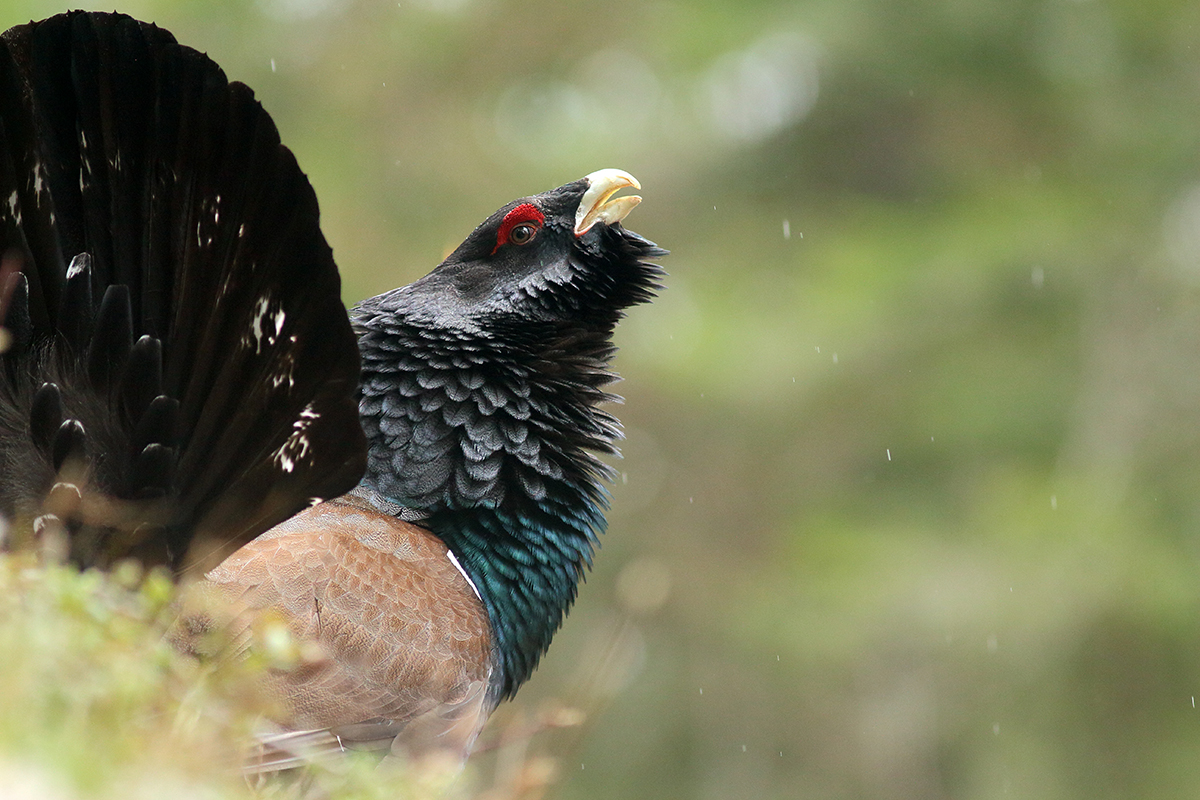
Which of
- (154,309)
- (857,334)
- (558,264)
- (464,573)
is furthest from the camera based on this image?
(857,334)

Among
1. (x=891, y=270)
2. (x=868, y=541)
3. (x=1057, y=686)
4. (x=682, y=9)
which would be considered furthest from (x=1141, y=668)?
(x=682, y=9)

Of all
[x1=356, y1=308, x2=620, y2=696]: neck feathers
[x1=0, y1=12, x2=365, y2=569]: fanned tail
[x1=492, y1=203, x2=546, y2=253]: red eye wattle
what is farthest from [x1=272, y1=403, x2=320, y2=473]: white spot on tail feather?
[x1=492, y1=203, x2=546, y2=253]: red eye wattle

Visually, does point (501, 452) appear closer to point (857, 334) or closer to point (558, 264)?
point (558, 264)

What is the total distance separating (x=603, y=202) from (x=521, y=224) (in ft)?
0.74

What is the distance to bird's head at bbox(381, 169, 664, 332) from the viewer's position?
10.4 ft

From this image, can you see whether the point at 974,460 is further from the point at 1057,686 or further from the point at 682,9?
the point at 682,9

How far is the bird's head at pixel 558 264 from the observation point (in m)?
3.18

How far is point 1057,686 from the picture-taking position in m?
7.91

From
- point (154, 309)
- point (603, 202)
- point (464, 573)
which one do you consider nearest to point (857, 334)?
point (603, 202)

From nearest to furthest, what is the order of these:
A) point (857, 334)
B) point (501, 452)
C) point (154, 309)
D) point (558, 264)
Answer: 1. point (154, 309)
2. point (501, 452)
3. point (558, 264)
4. point (857, 334)

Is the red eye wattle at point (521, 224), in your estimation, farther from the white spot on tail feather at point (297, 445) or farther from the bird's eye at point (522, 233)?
the white spot on tail feather at point (297, 445)

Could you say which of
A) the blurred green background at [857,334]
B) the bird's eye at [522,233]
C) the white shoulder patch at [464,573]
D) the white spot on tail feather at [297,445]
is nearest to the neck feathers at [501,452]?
the white shoulder patch at [464,573]

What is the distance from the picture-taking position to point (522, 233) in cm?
326

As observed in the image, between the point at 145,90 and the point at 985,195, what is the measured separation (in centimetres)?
755
